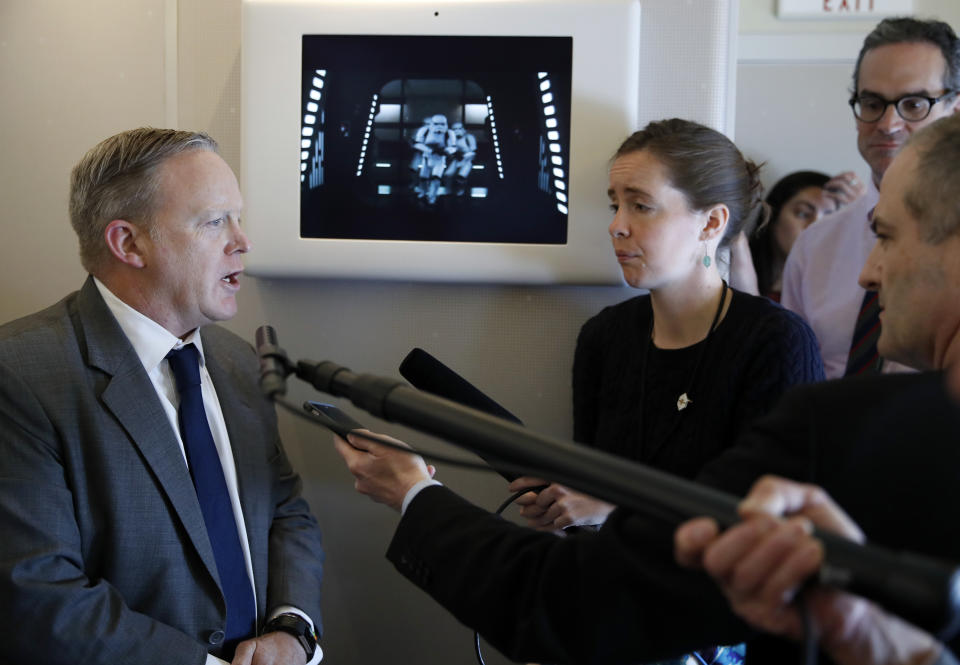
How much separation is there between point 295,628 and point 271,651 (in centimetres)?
7

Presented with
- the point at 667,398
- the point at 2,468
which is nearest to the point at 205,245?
the point at 2,468

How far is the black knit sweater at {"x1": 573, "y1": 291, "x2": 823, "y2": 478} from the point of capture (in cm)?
156

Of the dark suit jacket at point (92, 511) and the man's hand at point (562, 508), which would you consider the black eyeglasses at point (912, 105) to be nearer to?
the man's hand at point (562, 508)

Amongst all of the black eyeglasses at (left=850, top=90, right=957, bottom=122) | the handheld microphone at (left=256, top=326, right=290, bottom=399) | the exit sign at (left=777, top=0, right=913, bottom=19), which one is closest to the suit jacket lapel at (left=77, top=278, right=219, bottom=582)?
the handheld microphone at (left=256, top=326, right=290, bottom=399)

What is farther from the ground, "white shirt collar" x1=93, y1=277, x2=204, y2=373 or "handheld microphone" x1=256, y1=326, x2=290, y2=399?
"handheld microphone" x1=256, y1=326, x2=290, y2=399

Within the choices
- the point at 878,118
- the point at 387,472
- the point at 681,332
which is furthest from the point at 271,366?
the point at 878,118

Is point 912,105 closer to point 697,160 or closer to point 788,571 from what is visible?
point 697,160

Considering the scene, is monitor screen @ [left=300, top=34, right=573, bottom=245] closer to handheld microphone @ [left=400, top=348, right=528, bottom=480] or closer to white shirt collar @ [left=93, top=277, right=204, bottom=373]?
handheld microphone @ [left=400, top=348, right=528, bottom=480]

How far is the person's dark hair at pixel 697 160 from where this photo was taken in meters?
1.67

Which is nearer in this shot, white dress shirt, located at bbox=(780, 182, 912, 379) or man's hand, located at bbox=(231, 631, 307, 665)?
man's hand, located at bbox=(231, 631, 307, 665)

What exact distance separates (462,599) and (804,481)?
0.40 meters

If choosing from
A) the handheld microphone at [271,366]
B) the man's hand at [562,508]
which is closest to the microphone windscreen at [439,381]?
the man's hand at [562,508]

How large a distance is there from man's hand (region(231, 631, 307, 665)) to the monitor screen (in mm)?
781

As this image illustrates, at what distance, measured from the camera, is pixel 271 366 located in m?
0.82
